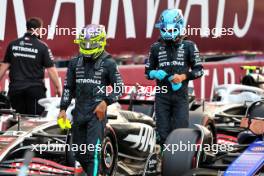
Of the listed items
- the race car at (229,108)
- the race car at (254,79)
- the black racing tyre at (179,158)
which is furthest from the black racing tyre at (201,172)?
the race car at (254,79)

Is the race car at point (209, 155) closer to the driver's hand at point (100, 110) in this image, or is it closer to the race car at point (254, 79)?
the driver's hand at point (100, 110)

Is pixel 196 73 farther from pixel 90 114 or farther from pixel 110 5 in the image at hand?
pixel 110 5

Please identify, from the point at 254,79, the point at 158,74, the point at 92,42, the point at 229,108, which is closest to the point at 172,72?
the point at 158,74

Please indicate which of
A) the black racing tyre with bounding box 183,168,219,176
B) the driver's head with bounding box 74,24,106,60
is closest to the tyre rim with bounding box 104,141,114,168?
the driver's head with bounding box 74,24,106,60

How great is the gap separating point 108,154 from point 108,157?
0.03 m

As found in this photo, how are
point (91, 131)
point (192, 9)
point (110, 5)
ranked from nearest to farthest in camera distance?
point (91, 131), point (110, 5), point (192, 9)

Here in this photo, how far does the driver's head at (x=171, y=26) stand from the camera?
842cm

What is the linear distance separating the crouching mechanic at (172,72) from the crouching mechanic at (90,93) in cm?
107

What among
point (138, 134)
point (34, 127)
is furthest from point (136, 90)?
point (34, 127)

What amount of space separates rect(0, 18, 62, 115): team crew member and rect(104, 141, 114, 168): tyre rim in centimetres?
231

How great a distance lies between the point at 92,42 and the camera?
749cm

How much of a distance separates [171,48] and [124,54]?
468cm

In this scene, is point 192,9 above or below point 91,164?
above

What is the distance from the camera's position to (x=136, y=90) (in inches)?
394
